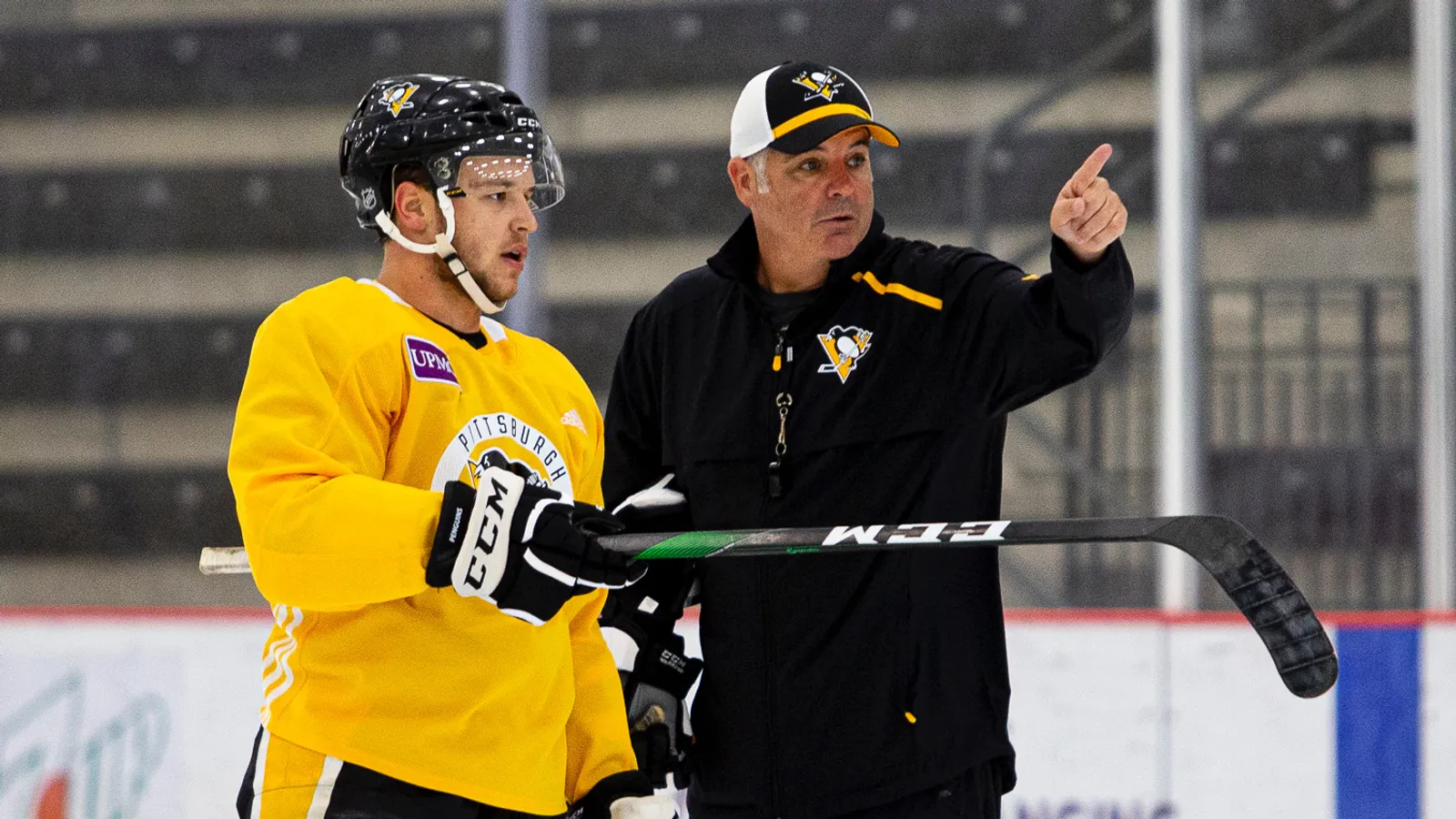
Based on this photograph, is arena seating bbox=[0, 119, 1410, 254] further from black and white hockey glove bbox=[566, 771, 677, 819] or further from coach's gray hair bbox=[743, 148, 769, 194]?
black and white hockey glove bbox=[566, 771, 677, 819]

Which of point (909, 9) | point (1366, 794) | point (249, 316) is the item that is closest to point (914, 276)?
point (1366, 794)

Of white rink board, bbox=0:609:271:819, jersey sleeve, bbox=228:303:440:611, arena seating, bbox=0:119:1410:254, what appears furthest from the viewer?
arena seating, bbox=0:119:1410:254

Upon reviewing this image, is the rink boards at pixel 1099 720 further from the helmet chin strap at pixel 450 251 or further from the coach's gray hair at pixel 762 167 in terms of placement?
the helmet chin strap at pixel 450 251

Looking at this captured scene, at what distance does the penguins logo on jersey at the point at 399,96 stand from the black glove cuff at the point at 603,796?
0.67 meters

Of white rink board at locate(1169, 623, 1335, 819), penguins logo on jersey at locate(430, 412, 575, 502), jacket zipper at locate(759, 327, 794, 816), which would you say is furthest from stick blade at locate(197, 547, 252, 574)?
white rink board at locate(1169, 623, 1335, 819)

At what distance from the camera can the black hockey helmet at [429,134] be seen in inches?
58.7

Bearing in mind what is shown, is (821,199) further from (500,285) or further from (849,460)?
(500,285)

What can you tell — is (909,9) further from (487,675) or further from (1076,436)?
(487,675)

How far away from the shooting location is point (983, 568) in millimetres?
1654

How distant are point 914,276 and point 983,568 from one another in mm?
315

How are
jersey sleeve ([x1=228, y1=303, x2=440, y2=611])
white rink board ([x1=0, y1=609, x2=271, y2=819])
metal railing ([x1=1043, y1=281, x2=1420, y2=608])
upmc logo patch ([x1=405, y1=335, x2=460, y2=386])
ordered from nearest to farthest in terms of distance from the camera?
jersey sleeve ([x1=228, y1=303, x2=440, y2=611])
upmc logo patch ([x1=405, y1=335, x2=460, y2=386])
white rink board ([x1=0, y1=609, x2=271, y2=819])
metal railing ([x1=1043, y1=281, x2=1420, y2=608])

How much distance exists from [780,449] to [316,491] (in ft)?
1.79

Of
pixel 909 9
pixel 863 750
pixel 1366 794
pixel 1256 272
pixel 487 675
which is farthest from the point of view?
pixel 909 9

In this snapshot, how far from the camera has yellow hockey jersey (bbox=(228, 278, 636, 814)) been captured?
4.25 feet
